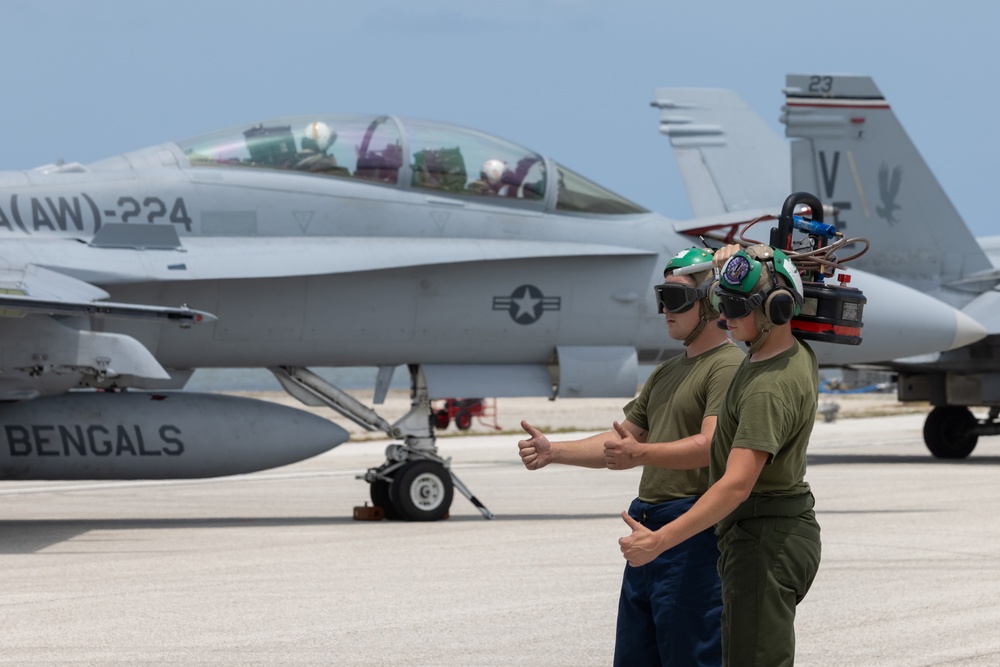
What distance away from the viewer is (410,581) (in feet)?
29.3

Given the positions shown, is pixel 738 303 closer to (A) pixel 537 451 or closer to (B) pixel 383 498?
(A) pixel 537 451

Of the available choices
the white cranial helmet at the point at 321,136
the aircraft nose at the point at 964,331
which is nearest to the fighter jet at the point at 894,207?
the aircraft nose at the point at 964,331

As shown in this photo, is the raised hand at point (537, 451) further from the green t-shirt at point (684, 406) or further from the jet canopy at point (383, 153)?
the jet canopy at point (383, 153)

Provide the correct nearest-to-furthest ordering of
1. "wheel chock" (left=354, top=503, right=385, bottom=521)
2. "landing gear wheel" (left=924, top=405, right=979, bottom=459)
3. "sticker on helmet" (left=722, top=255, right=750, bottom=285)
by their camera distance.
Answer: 1. "sticker on helmet" (left=722, top=255, right=750, bottom=285)
2. "wheel chock" (left=354, top=503, right=385, bottom=521)
3. "landing gear wheel" (left=924, top=405, right=979, bottom=459)

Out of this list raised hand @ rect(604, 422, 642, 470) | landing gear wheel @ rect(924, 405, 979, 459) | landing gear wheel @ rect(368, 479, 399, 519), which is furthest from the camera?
landing gear wheel @ rect(924, 405, 979, 459)

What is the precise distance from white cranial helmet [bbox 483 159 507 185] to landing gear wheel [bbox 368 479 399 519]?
9.89 feet

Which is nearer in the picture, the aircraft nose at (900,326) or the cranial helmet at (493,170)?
the cranial helmet at (493,170)

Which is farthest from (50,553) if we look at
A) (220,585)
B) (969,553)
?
(969,553)

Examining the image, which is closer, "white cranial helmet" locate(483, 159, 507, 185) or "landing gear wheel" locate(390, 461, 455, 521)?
"landing gear wheel" locate(390, 461, 455, 521)

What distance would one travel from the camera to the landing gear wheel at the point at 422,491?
1291cm

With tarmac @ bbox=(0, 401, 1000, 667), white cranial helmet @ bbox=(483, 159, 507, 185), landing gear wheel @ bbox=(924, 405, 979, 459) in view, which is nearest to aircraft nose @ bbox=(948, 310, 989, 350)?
Result: tarmac @ bbox=(0, 401, 1000, 667)

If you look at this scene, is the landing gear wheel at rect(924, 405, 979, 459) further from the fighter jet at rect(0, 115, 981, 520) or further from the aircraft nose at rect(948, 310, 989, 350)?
the fighter jet at rect(0, 115, 981, 520)

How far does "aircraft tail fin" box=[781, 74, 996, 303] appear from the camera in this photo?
72.6ft

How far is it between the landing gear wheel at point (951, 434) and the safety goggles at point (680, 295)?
1960 centimetres
